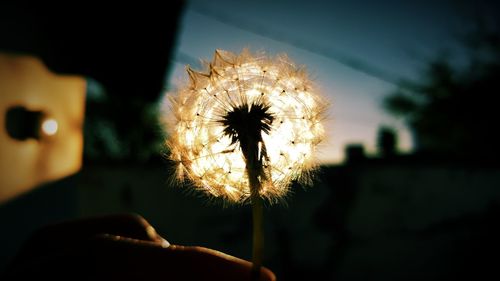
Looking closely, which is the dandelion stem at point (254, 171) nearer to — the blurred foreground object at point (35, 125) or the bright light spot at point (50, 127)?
the blurred foreground object at point (35, 125)

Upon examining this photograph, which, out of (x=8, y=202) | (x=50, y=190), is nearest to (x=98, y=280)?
(x=8, y=202)

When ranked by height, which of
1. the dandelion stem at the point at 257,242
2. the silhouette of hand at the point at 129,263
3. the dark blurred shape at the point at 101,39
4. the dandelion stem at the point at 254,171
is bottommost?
the silhouette of hand at the point at 129,263

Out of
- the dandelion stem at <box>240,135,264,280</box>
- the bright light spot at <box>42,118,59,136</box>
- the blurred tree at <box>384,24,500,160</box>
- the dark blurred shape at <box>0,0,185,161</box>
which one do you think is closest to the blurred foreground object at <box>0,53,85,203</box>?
the bright light spot at <box>42,118,59,136</box>

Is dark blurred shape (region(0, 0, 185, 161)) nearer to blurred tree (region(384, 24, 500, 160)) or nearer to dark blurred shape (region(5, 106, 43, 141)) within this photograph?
dark blurred shape (region(5, 106, 43, 141))

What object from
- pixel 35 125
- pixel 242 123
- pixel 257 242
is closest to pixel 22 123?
pixel 35 125

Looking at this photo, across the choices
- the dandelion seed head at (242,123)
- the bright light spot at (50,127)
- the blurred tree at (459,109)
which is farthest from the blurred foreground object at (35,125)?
the blurred tree at (459,109)

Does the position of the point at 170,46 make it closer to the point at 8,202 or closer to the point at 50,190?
the point at 50,190
